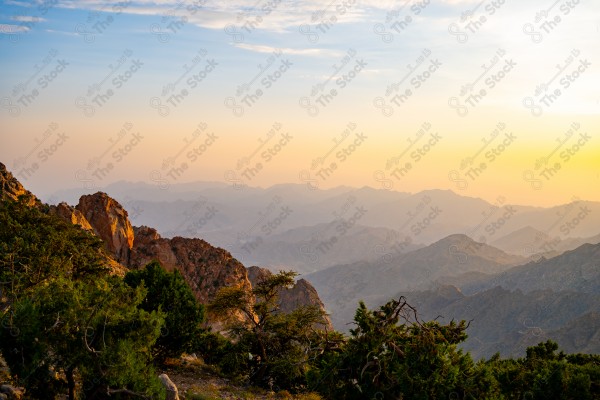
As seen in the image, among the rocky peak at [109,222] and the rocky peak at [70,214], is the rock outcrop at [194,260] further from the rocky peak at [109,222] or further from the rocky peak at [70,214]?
the rocky peak at [70,214]

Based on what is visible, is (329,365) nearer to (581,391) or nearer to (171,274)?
(581,391)

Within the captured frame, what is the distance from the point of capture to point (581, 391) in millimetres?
24562

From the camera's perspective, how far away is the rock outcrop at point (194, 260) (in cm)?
8430

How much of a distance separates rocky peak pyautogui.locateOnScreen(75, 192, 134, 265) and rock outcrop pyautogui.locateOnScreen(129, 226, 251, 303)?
7.18ft

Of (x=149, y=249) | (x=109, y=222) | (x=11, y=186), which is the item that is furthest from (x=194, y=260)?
(x=11, y=186)

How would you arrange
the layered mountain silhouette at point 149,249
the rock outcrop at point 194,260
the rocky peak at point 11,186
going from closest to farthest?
the rocky peak at point 11,186 < the layered mountain silhouette at point 149,249 < the rock outcrop at point 194,260

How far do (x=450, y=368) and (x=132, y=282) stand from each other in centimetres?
2264

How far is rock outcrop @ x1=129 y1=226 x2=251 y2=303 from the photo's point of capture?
84300 mm

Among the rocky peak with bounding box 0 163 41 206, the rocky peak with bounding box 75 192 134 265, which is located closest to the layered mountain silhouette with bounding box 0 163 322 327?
the rocky peak with bounding box 75 192 134 265

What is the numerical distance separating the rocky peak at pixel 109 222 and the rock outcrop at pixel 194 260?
2190mm

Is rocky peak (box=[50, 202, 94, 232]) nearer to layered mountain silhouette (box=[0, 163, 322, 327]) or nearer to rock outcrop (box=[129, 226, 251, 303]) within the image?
layered mountain silhouette (box=[0, 163, 322, 327])

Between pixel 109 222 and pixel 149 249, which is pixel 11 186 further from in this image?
pixel 149 249

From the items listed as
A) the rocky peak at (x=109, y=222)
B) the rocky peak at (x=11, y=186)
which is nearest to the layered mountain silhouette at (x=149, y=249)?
the rocky peak at (x=109, y=222)

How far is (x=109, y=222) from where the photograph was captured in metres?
80.3
